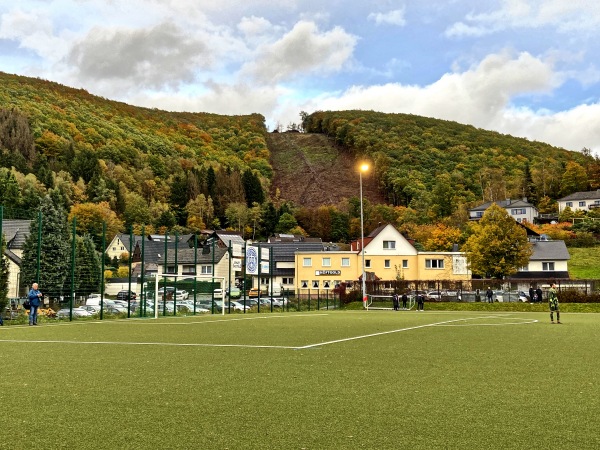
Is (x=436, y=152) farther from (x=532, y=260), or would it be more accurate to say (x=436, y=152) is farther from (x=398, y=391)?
(x=398, y=391)

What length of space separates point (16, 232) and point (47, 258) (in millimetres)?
2049

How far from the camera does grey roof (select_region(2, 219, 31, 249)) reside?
25000 mm

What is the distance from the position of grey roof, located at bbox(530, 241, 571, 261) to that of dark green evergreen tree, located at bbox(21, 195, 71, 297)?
63.6m

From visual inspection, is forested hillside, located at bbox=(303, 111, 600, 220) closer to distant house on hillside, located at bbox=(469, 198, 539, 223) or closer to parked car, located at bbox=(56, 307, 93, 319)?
distant house on hillside, located at bbox=(469, 198, 539, 223)

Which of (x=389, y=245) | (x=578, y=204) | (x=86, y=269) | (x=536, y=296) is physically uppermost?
(x=578, y=204)

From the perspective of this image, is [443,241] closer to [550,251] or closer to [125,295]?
[550,251]

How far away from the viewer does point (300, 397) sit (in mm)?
6820

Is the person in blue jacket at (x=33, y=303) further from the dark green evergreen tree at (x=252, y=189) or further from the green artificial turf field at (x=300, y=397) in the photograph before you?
the dark green evergreen tree at (x=252, y=189)

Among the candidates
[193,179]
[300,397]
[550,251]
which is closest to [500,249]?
[550,251]

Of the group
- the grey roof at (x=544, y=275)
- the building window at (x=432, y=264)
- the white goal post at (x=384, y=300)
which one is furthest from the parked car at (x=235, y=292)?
the grey roof at (x=544, y=275)

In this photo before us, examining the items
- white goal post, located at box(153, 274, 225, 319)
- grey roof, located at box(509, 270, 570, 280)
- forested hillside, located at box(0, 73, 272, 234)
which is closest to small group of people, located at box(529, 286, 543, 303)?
white goal post, located at box(153, 274, 225, 319)

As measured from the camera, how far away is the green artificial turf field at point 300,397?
5051 millimetres

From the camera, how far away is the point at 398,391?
7215 mm

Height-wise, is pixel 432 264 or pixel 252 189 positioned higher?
pixel 252 189
